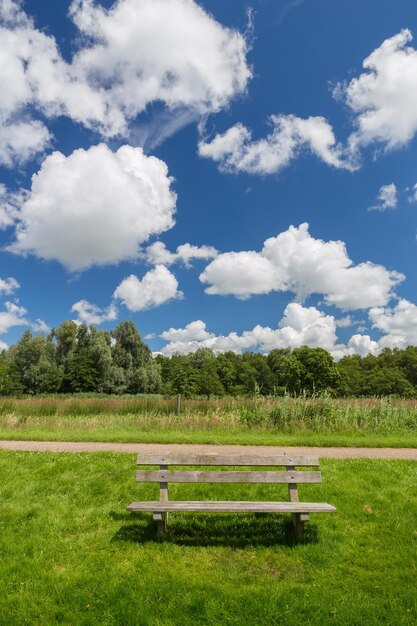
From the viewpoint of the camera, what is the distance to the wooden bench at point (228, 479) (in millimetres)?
5367

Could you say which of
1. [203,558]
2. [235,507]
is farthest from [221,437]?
[203,558]

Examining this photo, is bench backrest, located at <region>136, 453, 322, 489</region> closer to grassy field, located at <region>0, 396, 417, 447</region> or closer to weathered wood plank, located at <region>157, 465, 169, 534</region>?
weathered wood plank, located at <region>157, 465, 169, 534</region>

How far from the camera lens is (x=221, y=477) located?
18.8 ft

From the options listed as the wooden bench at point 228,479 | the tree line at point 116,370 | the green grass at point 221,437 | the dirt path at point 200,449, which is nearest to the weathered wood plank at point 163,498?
the wooden bench at point 228,479

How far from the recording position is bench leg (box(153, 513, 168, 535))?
5578mm

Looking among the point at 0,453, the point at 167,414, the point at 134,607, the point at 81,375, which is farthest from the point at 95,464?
the point at 81,375

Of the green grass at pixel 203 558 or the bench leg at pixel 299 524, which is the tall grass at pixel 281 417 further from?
the bench leg at pixel 299 524

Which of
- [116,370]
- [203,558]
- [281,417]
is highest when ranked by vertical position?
[116,370]

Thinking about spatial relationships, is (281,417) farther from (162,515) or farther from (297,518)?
(162,515)

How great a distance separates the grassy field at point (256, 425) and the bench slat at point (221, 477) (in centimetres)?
722

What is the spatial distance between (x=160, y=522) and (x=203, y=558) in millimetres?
818

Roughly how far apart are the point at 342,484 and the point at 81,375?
5930cm

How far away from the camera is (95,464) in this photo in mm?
8578

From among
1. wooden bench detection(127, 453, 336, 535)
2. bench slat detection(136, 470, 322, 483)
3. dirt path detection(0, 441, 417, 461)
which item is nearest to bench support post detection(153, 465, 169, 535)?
wooden bench detection(127, 453, 336, 535)
